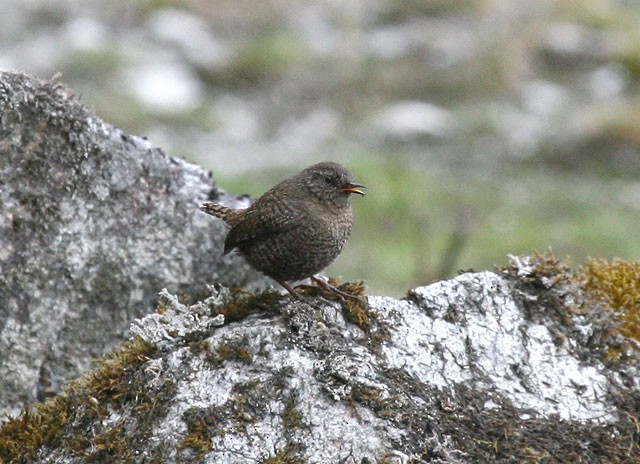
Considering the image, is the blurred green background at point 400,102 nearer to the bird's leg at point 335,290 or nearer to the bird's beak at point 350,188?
the bird's beak at point 350,188

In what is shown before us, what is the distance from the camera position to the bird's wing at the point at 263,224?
5453 mm

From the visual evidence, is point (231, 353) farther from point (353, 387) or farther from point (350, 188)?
point (350, 188)

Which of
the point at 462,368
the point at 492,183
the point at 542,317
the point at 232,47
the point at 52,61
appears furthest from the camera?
the point at 232,47

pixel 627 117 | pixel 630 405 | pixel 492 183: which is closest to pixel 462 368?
pixel 630 405

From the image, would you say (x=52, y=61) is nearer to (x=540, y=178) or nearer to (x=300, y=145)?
(x=300, y=145)

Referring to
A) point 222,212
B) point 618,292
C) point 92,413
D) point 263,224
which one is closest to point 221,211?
point 222,212

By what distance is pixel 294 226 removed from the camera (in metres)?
5.49

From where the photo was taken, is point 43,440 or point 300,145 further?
point 300,145

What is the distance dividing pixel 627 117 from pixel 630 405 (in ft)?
30.8

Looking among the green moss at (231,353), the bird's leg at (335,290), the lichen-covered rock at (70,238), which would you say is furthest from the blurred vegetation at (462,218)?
the green moss at (231,353)

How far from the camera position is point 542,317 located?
4898 mm

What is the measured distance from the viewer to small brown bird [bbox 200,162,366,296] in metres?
5.41

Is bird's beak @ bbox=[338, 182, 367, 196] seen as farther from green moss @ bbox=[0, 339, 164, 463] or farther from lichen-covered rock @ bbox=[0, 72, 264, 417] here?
green moss @ bbox=[0, 339, 164, 463]

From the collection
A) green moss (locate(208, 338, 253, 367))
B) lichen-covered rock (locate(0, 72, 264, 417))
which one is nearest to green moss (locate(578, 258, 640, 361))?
green moss (locate(208, 338, 253, 367))
